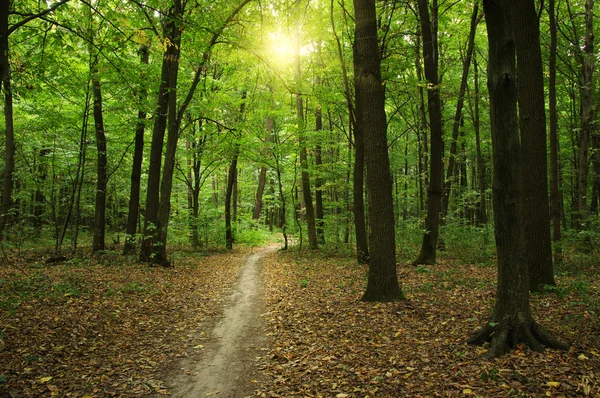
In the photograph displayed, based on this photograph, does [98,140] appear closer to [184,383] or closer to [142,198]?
[142,198]

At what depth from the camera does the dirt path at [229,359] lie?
489 cm

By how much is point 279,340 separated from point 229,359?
3.50 feet

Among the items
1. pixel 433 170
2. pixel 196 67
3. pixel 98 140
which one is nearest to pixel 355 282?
pixel 433 170

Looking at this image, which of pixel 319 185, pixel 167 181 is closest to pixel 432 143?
pixel 319 185

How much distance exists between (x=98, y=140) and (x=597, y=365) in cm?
1661

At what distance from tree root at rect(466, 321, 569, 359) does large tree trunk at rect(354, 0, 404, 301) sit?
2.99 m

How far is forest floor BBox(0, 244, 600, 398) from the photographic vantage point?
4441mm

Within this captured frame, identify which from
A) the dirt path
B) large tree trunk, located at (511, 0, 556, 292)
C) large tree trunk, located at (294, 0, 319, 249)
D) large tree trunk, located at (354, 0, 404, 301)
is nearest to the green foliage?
large tree trunk, located at (294, 0, 319, 249)

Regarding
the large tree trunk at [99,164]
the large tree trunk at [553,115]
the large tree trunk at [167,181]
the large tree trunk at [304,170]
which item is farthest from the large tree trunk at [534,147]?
the large tree trunk at [99,164]

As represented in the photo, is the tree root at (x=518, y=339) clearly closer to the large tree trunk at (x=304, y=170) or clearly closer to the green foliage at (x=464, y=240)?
the green foliage at (x=464, y=240)

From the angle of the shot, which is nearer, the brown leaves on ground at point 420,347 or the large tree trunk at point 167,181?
the brown leaves on ground at point 420,347

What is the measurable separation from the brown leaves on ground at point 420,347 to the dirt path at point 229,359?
11.7 inches

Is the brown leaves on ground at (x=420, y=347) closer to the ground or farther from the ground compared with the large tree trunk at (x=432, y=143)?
closer to the ground

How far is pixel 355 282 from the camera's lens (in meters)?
10.2
